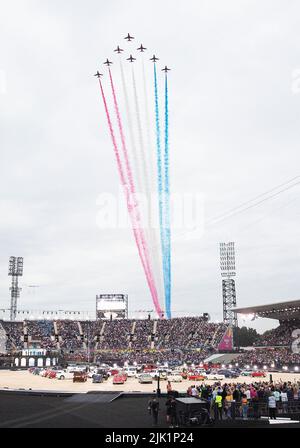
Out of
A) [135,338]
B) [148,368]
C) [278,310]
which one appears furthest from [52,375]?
[135,338]

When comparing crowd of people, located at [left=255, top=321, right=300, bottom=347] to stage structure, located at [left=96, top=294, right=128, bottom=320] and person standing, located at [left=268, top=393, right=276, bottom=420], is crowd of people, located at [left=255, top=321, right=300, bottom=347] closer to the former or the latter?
stage structure, located at [left=96, top=294, right=128, bottom=320]

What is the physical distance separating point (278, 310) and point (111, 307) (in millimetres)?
44111

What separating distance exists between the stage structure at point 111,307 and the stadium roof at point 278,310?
32.7 meters

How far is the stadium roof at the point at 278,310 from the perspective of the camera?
8156cm

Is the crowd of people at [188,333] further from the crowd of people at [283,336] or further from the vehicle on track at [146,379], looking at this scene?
the vehicle on track at [146,379]

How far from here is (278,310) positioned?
8588 cm

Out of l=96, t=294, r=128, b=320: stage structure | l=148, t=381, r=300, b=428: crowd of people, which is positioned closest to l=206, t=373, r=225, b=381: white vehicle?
l=148, t=381, r=300, b=428: crowd of people

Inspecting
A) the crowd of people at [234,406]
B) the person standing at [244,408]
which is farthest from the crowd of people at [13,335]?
the person standing at [244,408]

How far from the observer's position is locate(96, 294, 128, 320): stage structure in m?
115

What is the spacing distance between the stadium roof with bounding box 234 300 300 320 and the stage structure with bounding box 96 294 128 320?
32.7m

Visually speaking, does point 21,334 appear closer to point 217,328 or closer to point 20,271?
point 20,271

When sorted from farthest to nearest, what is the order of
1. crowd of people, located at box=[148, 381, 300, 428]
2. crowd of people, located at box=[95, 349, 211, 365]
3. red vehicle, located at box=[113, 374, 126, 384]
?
crowd of people, located at box=[95, 349, 211, 365], red vehicle, located at box=[113, 374, 126, 384], crowd of people, located at box=[148, 381, 300, 428]

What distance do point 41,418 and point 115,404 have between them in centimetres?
726

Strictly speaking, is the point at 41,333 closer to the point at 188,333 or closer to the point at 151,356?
the point at 151,356
